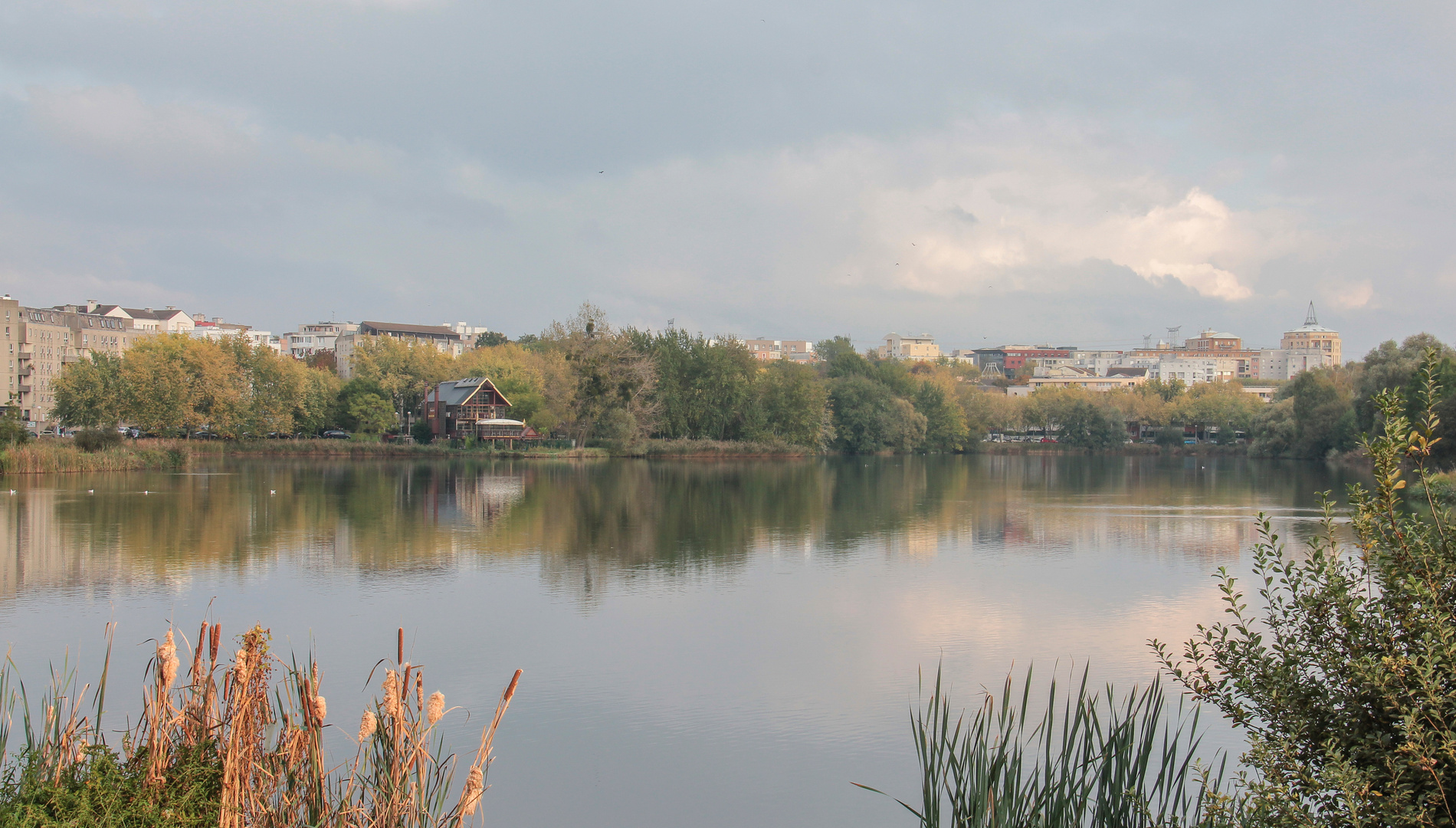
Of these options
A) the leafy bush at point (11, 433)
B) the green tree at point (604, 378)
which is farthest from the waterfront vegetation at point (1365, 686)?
the green tree at point (604, 378)

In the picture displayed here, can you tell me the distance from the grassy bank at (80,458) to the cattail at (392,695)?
1593 inches

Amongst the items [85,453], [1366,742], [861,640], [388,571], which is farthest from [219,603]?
[85,453]

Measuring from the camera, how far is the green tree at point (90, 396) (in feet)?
182

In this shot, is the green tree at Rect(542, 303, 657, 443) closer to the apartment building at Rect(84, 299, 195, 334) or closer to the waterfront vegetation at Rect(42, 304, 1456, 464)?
the waterfront vegetation at Rect(42, 304, 1456, 464)

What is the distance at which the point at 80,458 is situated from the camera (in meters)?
39.4

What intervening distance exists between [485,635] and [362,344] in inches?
2621

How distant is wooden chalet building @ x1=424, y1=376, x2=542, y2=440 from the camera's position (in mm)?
65562

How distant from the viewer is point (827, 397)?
78.9 m

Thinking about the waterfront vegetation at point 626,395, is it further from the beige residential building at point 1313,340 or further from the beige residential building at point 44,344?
the beige residential building at point 1313,340

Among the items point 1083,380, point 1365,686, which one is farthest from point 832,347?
Result: point 1365,686

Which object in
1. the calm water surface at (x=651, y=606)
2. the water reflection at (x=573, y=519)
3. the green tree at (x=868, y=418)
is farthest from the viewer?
the green tree at (x=868, y=418)

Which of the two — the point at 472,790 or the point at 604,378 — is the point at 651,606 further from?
the point at 604,378

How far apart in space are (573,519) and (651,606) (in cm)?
1184

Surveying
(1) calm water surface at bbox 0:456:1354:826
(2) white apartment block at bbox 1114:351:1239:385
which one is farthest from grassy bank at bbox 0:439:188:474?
(2) white apartment block at bbox 1114:351:1239:385
